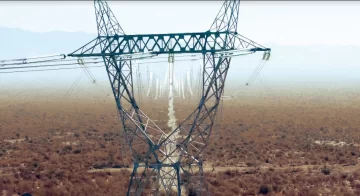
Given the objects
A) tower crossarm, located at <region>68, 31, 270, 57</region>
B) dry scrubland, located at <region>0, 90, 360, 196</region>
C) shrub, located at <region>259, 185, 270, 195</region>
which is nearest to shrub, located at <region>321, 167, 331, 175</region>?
dry scrubland, located at <region>0, 90, 360, 196</region>

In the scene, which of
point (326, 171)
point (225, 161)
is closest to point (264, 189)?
point (326, 171)

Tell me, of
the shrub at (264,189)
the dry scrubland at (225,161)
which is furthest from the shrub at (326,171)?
the shrub at (264,189)

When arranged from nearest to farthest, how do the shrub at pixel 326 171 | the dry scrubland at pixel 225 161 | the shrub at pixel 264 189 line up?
the shrub at pixel 264 189 < the dry scrubland at pixel 225 161 < the shrub at pixel 326 171

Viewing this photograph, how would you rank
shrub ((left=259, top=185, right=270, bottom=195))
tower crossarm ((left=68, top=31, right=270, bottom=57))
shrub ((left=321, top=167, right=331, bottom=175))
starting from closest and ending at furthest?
tower crossarm ((left=68, top=31, right=270, bottom=57)) → shrub ((left=259, top=185, right=270, bottom=195)) → shrub ((left=321, top=167, right=331, bottom=175))

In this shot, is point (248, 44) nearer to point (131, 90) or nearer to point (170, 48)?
point (170, 48)

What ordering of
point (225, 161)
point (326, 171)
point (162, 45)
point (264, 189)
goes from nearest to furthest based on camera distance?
point (162, 45), point (264, 189), point (326, 171), point (225, 161)

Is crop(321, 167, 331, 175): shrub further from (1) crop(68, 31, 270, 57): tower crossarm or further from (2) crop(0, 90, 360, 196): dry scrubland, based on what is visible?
(1) crop(68, 31, 270, 57): tower crossarm

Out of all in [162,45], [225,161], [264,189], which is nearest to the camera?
[162,45]

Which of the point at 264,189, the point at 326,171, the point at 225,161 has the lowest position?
the point at 225,161

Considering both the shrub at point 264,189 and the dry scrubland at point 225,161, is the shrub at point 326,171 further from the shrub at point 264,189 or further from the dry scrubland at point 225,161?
the shrub at point 264,189

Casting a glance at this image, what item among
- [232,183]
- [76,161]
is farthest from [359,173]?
[76,161]

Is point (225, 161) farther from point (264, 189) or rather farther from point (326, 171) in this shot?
point (264, 189)
